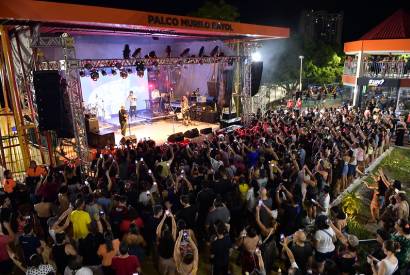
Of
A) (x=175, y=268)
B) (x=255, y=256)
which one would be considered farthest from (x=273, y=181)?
(x=175, y=268)

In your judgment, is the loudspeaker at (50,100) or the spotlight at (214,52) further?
the spotlight at (214,52)

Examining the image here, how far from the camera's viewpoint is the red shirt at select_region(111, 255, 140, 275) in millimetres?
4285

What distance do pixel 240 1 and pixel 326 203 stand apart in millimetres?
→ 43160

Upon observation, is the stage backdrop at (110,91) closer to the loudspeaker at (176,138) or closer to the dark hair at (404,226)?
the loudspeaker at (176,138)

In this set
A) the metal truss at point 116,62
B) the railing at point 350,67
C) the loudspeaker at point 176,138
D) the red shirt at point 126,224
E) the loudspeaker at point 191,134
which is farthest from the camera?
the railing at point 350,67

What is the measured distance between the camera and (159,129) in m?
16.9

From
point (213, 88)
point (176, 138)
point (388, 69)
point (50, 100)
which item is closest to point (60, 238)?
point (50, 100)

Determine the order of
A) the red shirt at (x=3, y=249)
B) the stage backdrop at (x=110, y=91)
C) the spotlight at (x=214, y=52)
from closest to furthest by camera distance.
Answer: the red shirt at (x=3, y=249) → the spotlight at (x=214, y=52) → the stage backdrop at (x=110, y=91)

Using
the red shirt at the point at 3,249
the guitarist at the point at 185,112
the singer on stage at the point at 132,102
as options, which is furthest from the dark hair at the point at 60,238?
the singer on stage at the point at 132,102

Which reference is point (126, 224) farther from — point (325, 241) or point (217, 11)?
point (217, 11)

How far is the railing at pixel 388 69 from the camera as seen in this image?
19.5m

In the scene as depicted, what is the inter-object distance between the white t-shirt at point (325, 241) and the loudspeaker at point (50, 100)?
733cm

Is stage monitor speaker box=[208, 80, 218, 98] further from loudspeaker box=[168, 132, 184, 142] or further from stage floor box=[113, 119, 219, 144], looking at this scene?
loudspeaker box=[168, 132, 184, 142]

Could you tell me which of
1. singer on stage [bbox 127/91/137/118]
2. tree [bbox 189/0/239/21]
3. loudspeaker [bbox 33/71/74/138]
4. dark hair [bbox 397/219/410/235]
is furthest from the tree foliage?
dark hair [bbox 397/219/410/235]
